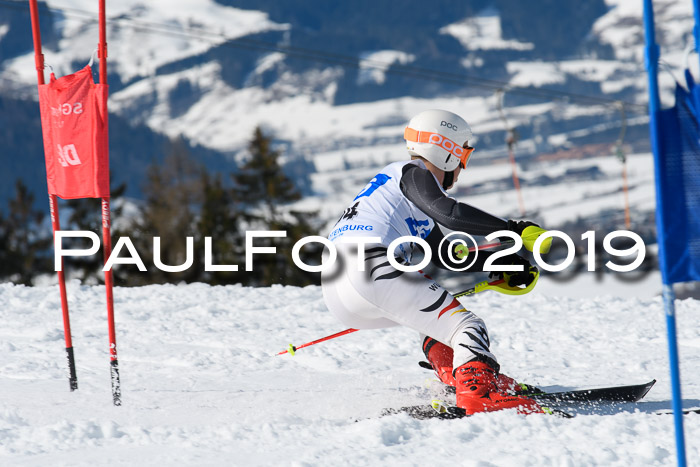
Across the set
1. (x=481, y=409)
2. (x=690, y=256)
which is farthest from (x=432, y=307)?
(x=690, y=256)

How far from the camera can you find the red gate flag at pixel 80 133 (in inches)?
191

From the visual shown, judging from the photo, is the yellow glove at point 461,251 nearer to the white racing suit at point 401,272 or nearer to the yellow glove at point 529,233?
the white racing suit at point 401,272

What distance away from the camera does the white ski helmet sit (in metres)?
4.36

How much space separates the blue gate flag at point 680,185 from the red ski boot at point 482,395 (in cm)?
145

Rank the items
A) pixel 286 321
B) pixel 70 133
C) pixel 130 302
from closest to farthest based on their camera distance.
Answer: pixel 70 133 → pixel 286 321 → pixel 130 302

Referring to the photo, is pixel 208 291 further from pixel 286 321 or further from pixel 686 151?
pixel 686 151

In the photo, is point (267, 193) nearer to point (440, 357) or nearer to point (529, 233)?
point (440, 357)

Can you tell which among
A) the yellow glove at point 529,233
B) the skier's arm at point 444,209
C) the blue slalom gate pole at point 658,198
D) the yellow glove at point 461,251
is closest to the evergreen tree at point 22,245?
the yellow glove at point 461,251

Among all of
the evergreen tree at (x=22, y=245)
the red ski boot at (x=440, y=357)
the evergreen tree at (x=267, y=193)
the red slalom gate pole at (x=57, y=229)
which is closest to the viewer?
the red ski boot at (x=440, y=357)

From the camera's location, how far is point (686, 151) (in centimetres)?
279

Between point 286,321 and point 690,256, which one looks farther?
point 286,321

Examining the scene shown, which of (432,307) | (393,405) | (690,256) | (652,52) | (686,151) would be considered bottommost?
(393,405)

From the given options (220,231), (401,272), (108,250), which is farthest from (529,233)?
(220,231)

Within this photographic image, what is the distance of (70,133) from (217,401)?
1.88 meters
